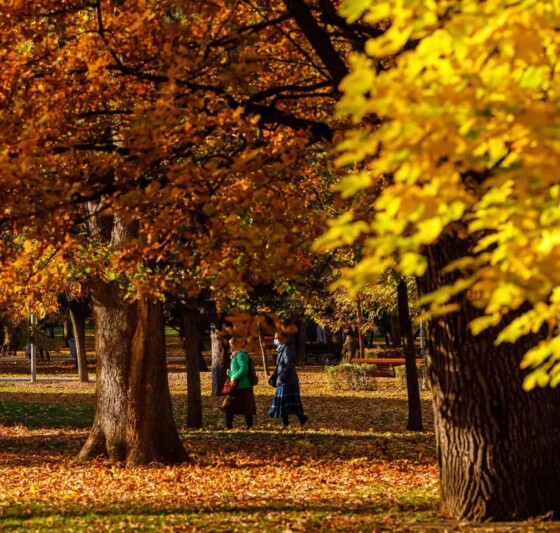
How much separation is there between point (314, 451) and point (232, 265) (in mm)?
7268

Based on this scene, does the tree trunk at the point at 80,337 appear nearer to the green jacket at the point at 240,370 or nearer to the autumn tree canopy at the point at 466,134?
the green jacket at the point at 240,370

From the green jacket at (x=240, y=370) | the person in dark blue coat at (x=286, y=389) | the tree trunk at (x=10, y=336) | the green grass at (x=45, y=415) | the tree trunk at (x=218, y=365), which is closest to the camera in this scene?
the green jacket at (x=240, y=370)

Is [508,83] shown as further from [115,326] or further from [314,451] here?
[314,451]

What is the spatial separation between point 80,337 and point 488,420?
2786 centimetres

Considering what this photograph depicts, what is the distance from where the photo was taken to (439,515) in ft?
27.9

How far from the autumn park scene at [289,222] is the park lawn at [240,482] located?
63mm

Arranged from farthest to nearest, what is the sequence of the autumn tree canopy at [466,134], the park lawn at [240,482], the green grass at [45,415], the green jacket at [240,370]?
1. the green grass at [45,415]
2. the green jacket at [240,370]
3. the park lawn at [240,482]
4. the autumn tree canopy at [466,134]

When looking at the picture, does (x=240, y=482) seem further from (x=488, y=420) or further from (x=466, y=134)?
(x=466, y=134)

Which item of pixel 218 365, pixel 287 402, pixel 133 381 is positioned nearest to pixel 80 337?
pixel 218 365

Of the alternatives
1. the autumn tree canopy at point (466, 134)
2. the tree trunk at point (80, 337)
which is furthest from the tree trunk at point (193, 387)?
the autumn tree canopy at point (466, 134)

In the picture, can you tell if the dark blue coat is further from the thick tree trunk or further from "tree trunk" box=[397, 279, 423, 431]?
the thick tree trunk

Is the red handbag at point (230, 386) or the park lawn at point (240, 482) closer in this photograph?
the park lawn at point (240, 482)

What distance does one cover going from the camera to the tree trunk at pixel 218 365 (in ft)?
87.5

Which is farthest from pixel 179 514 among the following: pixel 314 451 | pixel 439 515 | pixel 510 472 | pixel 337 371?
pixel 337 371
